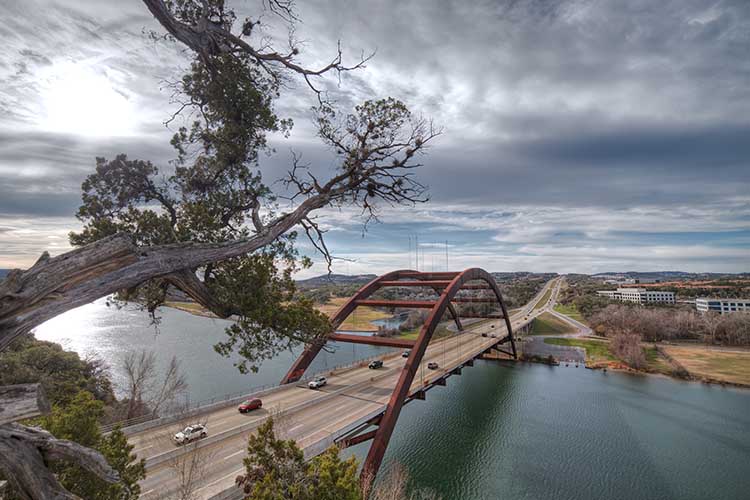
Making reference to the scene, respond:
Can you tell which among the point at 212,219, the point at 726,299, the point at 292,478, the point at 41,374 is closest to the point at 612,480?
the point at 292,478

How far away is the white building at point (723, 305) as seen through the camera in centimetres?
7075

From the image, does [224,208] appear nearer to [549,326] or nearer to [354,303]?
A: [354,303]

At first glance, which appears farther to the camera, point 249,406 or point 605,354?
point 605,354

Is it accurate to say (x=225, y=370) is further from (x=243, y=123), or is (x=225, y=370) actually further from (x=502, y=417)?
(x=243, y=123)

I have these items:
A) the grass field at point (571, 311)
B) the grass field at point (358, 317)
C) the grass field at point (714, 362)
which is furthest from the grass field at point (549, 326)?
the grass field at point (358, 317)

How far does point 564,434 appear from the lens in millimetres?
→ 24266

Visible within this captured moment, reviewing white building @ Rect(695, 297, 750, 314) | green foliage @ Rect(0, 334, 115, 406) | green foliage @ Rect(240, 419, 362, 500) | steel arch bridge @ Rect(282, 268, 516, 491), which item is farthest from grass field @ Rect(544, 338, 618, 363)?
green foliage @ Rect(0, 334, 115, 406)

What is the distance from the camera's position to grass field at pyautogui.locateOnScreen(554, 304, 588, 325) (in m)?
76.4

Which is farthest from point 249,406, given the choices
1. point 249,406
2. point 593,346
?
point 593,346

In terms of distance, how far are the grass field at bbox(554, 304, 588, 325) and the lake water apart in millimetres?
39667

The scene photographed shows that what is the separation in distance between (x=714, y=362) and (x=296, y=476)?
180 feet

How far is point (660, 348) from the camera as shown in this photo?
48.1 m

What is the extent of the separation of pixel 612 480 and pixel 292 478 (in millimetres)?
19823

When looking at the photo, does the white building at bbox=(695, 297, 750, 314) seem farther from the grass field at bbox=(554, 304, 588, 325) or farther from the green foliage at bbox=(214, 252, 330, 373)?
the green foliage at bbox=(214, 252, 330, 373)
